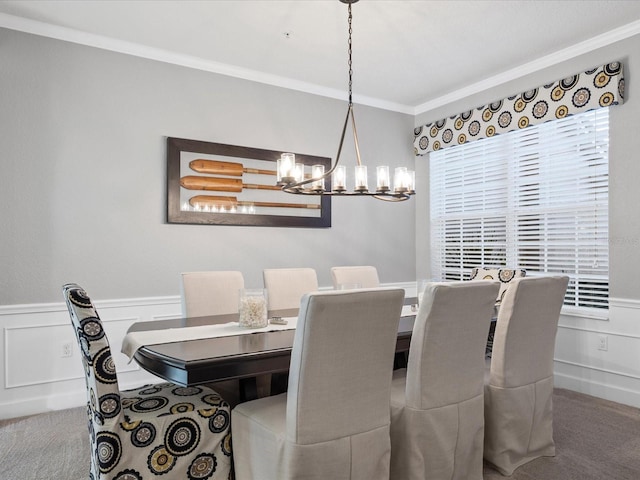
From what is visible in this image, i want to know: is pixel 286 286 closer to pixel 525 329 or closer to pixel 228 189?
pixel 228 189

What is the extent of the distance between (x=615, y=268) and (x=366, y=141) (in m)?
2.47

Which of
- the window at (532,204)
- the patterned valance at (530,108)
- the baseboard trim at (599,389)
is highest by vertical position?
the patterned valance at (530,108)

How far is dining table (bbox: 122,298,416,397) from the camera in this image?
1796mm

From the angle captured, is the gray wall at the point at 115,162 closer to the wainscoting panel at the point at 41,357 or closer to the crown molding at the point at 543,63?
the wainscoting panel at the point at 41,357

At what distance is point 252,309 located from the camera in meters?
2.44

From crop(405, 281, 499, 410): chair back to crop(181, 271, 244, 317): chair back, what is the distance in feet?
4.69

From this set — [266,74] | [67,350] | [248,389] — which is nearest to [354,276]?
[248,389]

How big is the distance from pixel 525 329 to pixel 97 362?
193 cm

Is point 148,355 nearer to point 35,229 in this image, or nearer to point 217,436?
point 217,436

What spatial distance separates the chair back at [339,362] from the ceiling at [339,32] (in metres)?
2.08

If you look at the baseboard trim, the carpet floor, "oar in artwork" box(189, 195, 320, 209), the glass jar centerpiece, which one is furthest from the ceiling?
the carpet floor

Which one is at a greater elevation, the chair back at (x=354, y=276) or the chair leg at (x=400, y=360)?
the chair back at (x=354, y=276)

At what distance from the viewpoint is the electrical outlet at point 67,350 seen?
3379 mm

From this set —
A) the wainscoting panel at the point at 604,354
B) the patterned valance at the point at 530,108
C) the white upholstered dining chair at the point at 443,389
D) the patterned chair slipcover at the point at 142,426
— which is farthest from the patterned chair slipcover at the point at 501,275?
the patterned chair slipcover at the point at 142,426
